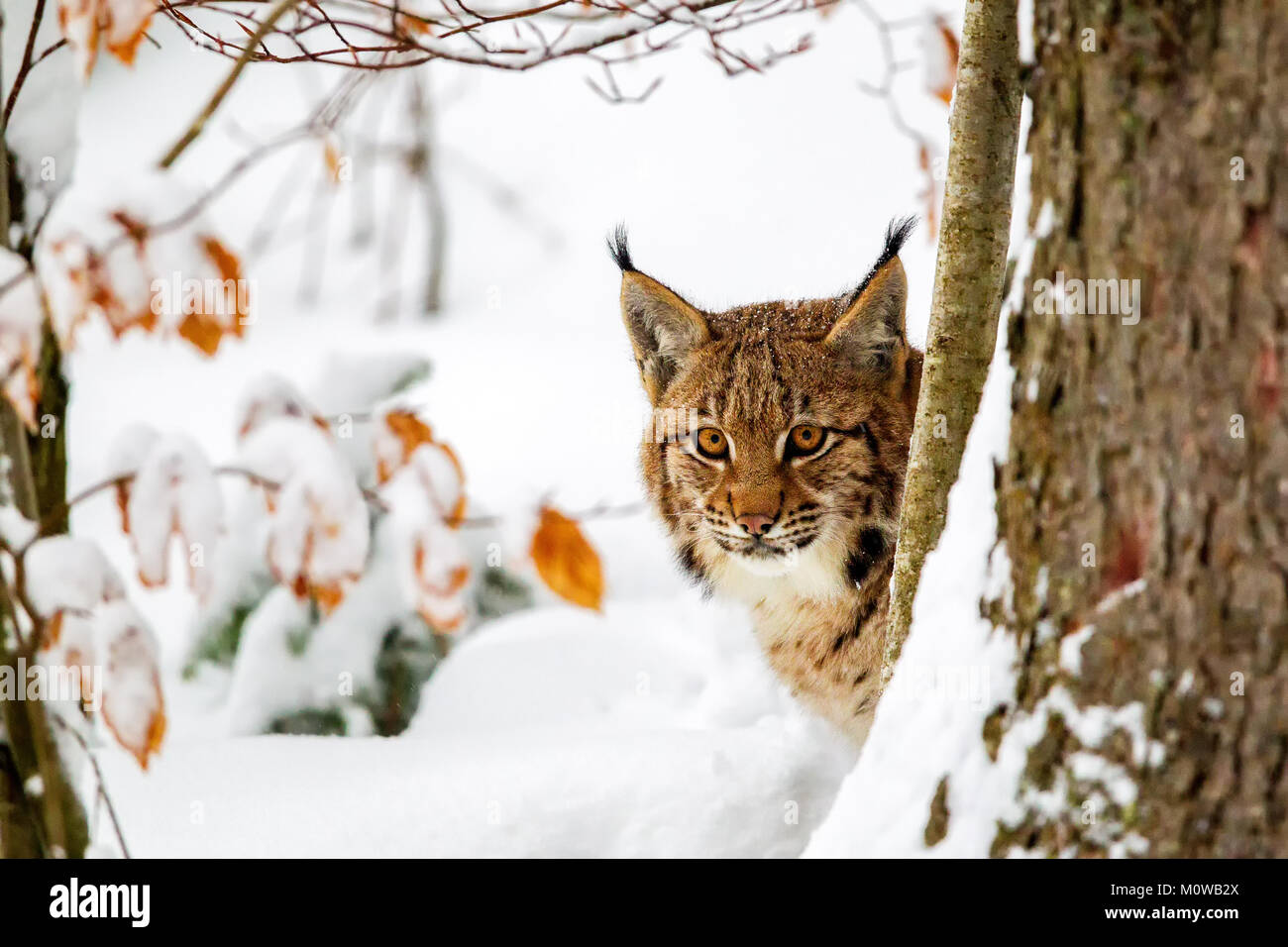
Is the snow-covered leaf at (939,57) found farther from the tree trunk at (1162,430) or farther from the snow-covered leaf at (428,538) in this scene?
the snow-covered leaf at (428,538)

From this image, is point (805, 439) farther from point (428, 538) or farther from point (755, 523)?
point (428, 538)

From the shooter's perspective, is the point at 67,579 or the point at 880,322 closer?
the point at 67,579

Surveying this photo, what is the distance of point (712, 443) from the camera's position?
371cm

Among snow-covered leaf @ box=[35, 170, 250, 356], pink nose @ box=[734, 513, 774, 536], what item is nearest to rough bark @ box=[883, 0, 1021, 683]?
pink nose @ box=[734, 513, 774, 536]

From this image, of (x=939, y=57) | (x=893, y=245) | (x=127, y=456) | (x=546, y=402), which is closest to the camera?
(x=127, y=456)

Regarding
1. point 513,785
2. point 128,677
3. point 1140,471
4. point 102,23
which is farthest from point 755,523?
point 102,23

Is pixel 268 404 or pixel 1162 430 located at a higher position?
pixel 268 404

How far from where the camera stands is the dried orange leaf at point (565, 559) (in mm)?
2686

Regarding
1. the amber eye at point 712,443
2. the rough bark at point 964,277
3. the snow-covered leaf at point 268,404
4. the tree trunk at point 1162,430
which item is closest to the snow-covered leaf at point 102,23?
the snow-covered leaf at point 268,404

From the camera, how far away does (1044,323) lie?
6.71 ft

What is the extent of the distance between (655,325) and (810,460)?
2.30 feet
